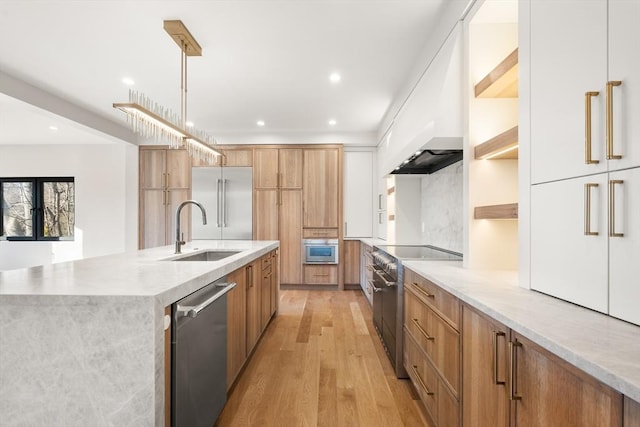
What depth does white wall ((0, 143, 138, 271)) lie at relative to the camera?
18.9 feet

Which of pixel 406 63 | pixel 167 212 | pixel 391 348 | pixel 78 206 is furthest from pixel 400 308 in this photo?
pixel 78 206

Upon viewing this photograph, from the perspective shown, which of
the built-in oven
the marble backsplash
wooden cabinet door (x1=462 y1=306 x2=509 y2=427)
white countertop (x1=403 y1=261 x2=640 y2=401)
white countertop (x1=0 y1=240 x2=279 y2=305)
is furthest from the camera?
the built-in oven

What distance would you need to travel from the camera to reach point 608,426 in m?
0.67

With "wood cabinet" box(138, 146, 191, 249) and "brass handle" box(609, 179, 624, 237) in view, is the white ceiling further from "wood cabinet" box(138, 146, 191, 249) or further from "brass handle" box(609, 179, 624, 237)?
"brass handle" box(609, 179, 624, 237)

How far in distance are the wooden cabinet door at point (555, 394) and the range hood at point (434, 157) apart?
1.45m

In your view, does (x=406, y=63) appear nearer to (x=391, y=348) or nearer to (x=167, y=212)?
(x=391, y=348)

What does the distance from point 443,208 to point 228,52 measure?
2.48 meters

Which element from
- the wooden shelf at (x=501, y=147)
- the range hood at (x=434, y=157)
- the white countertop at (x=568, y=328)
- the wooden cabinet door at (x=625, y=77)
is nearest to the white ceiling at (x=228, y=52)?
the range hood at (x=434, y=157)

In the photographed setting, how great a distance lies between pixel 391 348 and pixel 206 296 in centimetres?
160

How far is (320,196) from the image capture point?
18.0 ft

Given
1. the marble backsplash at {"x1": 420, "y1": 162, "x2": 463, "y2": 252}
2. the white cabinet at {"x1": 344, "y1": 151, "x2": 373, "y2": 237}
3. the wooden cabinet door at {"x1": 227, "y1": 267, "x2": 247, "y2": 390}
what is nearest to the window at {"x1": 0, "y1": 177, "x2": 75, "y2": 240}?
the white cabinet at {"x1": 344, "y1": 151, "x2": 373, "y2": 237}

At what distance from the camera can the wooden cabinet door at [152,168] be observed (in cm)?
563

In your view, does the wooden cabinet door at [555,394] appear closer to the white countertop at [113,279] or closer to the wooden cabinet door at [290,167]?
the white countertop at [113,279]

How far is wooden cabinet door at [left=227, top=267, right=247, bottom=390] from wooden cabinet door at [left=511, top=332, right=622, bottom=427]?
1493mm
